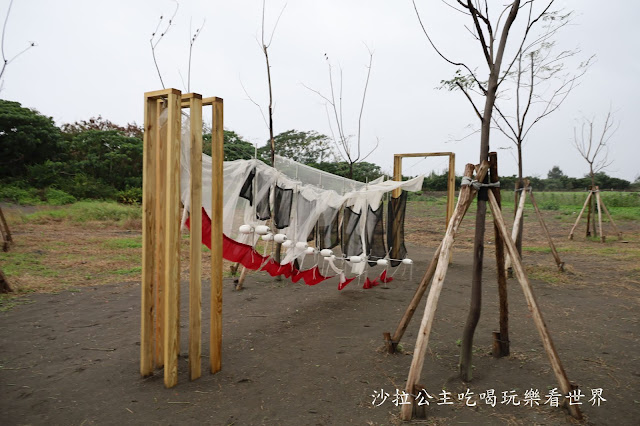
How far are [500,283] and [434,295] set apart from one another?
80 centimetres

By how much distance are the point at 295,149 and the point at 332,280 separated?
16195mm

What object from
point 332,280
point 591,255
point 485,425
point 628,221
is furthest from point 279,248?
point 628,221

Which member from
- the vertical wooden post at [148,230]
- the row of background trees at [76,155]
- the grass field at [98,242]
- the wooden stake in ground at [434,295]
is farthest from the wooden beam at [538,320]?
the row of background trees at [76,155]

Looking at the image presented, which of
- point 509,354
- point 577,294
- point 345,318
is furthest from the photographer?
point 577,294

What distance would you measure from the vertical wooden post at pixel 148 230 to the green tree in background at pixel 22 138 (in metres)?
16.4

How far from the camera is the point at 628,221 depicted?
14.1m

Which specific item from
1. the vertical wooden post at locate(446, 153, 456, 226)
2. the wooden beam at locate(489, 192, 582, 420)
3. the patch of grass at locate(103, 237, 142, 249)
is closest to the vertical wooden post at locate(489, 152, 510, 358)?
the wooden beam at locate(489, 192, 582, 420)

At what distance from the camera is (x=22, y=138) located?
1546 cm

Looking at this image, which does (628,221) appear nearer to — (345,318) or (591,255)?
(591,255)

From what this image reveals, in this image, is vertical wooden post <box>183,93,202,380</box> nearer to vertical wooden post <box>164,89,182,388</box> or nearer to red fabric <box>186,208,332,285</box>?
vertical wooden post <box>164,89,182,388</box>

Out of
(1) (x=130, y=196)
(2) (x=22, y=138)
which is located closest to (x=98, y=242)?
(1) (x=130, y=196)

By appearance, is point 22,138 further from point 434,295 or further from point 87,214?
point 434,295

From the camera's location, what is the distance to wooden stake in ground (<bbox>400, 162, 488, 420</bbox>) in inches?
94.1

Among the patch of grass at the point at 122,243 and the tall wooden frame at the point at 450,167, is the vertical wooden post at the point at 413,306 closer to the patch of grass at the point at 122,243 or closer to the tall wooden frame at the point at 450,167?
the tall wooden frame at the point at 450,167
